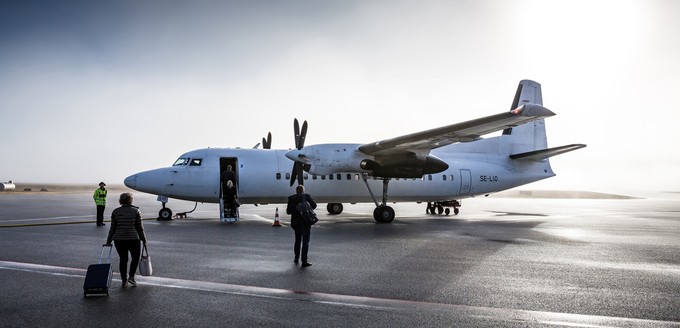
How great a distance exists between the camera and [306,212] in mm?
9734

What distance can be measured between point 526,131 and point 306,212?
21135 millimetres

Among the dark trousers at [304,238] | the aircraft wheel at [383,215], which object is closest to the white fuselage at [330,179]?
the aircraft wheel at [383,215]

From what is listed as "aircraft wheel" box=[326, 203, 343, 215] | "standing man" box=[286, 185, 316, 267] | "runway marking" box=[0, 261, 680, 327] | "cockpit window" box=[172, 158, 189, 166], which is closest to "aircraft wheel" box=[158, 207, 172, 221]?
"cockpit window" box=[172, 158, 189, 166]

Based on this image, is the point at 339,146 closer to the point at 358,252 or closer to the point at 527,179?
the point at 358,252

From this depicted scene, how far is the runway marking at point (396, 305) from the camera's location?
5703 millimetres

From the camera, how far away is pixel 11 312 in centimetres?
589

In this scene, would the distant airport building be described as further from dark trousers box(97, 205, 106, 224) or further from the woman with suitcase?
the woman with suitcase

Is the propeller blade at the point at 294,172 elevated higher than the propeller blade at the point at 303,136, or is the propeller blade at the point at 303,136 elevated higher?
the propeller blade at the point at 303,136

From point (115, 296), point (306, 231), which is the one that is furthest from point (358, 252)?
point (115, 296)

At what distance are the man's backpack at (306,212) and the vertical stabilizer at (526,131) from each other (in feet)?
64.5

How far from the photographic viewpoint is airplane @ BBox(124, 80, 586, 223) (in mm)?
19594

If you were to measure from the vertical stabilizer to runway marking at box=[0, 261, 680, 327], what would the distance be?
852 inches

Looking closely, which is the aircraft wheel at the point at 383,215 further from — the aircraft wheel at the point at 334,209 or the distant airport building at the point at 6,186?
the distant airport building at the point at 6,186

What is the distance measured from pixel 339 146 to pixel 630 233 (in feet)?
39.0
